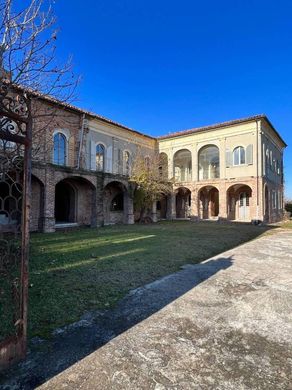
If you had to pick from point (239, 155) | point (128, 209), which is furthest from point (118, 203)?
point (239, 155)

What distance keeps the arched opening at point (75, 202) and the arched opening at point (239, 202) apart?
13232 mm

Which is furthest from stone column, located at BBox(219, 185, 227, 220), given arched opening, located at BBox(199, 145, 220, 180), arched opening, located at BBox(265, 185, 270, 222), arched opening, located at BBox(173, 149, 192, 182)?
arched opening, located at BBox(173, 149, 192, 182)

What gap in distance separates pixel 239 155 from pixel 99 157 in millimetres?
12261

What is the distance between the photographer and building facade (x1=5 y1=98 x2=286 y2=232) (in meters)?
15.9

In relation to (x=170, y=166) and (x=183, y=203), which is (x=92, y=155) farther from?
(x=183, y=203)

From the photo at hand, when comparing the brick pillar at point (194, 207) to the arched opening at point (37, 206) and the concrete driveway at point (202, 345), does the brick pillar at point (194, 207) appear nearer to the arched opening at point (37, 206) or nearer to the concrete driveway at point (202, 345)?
the arched opening at point (37, 206)

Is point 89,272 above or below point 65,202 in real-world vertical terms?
below

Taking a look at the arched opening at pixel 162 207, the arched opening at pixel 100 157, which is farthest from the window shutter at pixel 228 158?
the arched opening at pixel 100 157

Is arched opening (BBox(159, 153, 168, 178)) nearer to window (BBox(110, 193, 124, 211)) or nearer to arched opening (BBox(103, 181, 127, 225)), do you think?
window (BBox(110, 193, 124, 211))

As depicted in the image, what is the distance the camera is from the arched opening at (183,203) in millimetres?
28359

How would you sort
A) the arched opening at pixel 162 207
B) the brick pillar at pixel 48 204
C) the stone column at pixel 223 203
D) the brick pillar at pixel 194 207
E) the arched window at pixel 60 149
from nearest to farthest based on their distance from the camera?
the brick pillar at pixel 48 204
the arched window at pixel 60 149
the stone column at pixel 223 203
the brick pillar at pixel 194 207
the arched opening at pixel 162 207

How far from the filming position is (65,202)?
18656mm

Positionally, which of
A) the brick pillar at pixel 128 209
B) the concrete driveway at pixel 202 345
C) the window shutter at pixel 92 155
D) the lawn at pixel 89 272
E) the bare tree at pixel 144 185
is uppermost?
Result: the window shutter at pixel 92 155

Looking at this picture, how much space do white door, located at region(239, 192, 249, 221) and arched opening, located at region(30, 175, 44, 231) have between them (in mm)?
18370
